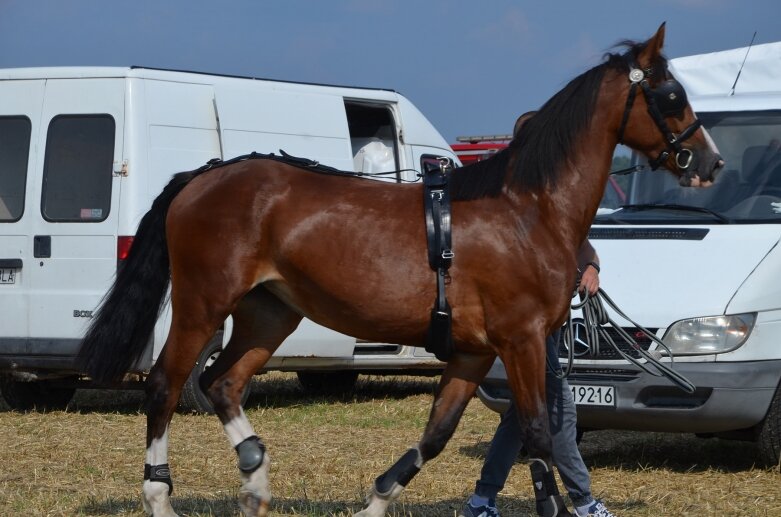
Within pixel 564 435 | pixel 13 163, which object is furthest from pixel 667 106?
pixel 13 163

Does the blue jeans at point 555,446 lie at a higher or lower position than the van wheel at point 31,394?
higher

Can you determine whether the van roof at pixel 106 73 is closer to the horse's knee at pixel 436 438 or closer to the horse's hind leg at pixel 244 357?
the horse's hind leg at pixel 244 357

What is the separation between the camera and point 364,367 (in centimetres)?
1039

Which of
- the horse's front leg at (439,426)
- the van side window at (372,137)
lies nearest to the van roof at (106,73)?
the van side window at (372,137)

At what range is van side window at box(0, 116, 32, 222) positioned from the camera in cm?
934

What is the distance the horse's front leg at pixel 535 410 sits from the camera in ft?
16.9

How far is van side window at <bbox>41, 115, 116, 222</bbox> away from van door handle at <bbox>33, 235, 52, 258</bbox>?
159 millimetres

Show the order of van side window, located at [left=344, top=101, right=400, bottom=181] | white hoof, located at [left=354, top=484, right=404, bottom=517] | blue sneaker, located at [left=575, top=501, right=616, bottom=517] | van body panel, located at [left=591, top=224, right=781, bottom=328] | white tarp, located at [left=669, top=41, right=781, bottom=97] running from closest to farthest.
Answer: white hoof, located at [left=354, top=484, right=404, bottom=517] < blue sneaker, located at [left=575, top=501, right=616, bottom=517] < van body panel, located at [left=591, top=224, right=781, bottom=328] < white tarp, located at [left=669, top=41, right=781, bottom=97] < van side window, located at [left=344, top=101, right=400, bottom=181]

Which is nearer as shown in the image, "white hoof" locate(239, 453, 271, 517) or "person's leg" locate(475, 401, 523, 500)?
"white hoof" locate(239, 453, 271, 517)

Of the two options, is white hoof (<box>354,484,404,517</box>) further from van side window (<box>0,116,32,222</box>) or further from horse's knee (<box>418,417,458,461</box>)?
van side window (<box>0,116,32,222</box>)

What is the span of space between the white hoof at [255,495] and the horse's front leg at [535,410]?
124 cm

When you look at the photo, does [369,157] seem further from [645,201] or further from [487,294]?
[487,294]

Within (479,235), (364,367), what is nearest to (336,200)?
(479,235)

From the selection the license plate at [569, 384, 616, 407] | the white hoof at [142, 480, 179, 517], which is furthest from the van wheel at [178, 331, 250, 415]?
the white hoof at [142, 480, 179, 517]
